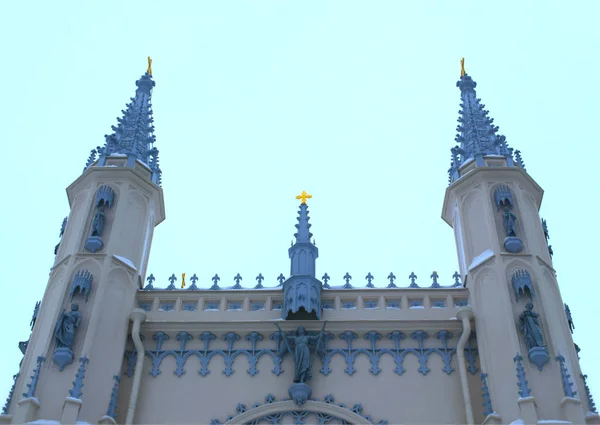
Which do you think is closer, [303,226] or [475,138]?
[303,226]

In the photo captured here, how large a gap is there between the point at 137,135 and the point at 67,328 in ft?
21.8

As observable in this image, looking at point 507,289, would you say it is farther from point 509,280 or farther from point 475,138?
point 475,138

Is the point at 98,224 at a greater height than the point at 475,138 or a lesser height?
lesser

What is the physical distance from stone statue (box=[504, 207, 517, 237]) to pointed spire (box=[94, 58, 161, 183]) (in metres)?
8.53

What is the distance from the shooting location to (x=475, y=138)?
1977 centimetres

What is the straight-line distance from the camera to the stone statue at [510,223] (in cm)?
1705

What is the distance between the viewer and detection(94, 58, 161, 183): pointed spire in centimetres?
1962

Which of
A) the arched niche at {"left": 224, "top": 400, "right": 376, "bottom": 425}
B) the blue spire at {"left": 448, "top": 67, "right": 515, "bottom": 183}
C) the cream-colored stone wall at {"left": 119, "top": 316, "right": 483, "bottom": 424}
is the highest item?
the blue spire at {"left": 448, "top": 67, "right": 515, "bottom": 183}

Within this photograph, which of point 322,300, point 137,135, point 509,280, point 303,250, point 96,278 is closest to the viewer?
point 509,280

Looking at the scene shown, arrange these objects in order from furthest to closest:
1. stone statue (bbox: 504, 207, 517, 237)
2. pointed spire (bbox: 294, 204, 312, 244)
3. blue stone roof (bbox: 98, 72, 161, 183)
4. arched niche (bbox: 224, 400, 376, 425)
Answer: blue stone roof (bbox: 98, 72, 161, 183) < pointed spire (bbox: 294, 204, 312, 244) < stone statue (bbox: 504, 207, 517, 237) < arched niche (bbox: 224, 400, 376, 425)

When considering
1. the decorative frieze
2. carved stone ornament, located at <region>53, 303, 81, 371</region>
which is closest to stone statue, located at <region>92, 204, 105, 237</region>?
carved stone ornament, located at <region>53, 303, 81, 371</region>

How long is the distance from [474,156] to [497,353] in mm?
5558

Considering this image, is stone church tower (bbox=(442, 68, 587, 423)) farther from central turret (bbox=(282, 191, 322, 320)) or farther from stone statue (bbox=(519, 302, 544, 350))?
central turret (bbox=(282, 191, 322, 320))

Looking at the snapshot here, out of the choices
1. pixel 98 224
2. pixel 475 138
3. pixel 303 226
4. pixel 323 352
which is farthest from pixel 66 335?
pixel 475 138
